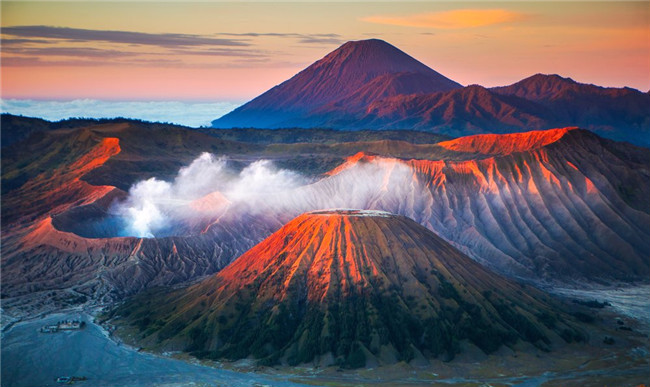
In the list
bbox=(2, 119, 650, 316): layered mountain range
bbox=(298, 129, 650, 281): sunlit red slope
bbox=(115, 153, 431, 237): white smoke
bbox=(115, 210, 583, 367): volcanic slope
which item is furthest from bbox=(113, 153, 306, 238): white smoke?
bbox=(115, 210, 583, 367): volcanic slope

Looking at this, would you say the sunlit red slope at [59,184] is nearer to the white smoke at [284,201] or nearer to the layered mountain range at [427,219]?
the layered mountain range at [427,219]

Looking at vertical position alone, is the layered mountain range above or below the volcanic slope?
above

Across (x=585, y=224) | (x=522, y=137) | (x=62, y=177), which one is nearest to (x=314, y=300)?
(x=585, y=224)

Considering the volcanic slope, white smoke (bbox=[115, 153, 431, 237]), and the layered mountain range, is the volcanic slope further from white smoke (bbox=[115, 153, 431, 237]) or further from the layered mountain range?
white smoke (bbox=[115, 153, 431, 237])

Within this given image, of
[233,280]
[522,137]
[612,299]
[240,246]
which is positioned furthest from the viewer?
[522,137]

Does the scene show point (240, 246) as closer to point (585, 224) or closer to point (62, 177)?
point (585, 224)

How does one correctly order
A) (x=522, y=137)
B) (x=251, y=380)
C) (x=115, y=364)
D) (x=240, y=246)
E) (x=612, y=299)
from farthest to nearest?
1. (x=522, y=137)
2. (x=240, y=246)
3. (x=612, y=299)
4. (x=115, y=364)
5. (x=251, y=380)

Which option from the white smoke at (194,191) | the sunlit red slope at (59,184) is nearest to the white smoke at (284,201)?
the white smoke at (194,191)
